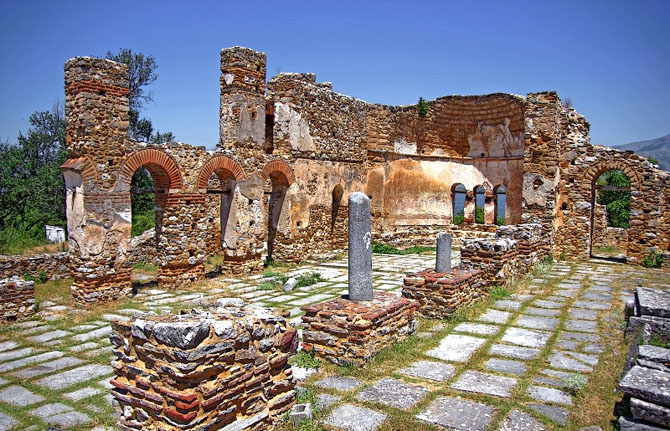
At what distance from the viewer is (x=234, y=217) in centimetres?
1493

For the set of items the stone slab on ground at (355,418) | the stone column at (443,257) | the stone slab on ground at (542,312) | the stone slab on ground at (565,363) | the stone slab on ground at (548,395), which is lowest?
the stone slab on ground at (355,418)

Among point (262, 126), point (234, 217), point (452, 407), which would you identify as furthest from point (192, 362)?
point (262, 126)

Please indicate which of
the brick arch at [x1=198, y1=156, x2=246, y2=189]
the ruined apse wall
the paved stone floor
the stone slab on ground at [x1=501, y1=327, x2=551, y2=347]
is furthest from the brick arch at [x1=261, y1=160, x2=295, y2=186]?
the stone slab on ground at [x1=501, y1=327, x2=551, y2=347]

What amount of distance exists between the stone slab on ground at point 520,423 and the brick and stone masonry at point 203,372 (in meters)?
2.30

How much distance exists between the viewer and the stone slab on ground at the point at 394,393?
Answer: 5773mm

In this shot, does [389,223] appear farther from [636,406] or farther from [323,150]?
[636,406]

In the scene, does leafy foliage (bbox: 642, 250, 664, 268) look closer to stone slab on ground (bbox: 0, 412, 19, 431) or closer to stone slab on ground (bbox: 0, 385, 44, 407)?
stone slab on ground (bbox: 0, 385, 44, 407)

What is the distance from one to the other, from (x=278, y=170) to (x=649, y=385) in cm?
1295

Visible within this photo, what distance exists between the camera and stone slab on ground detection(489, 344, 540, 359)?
7.43 m

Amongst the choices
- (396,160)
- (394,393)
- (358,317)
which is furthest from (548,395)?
(396,160)

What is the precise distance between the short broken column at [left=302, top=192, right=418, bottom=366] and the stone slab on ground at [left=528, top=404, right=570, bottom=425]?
2339 millimetres

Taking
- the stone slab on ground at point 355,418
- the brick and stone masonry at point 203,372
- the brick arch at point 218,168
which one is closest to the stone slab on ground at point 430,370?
the stone slab on ground at point 355,418

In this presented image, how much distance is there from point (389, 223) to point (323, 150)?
4.78 metres

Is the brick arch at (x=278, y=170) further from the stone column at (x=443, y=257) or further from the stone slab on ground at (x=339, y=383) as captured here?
the stone slab on ground at (x=339, y=383)
